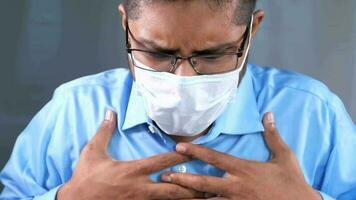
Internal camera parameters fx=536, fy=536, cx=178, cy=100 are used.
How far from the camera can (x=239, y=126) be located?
1629 millimetres

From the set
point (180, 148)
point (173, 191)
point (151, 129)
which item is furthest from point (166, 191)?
point (151, 129)

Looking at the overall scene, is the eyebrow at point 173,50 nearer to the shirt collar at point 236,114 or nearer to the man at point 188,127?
the man at point 188,127

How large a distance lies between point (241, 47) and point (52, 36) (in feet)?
2.85

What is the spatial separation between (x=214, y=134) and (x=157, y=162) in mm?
222

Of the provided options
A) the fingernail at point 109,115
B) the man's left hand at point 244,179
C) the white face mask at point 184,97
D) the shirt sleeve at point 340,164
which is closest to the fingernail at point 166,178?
the man's left hand at point 244,179

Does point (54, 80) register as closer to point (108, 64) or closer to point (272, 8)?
point (108, 64)

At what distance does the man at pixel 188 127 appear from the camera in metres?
1.39

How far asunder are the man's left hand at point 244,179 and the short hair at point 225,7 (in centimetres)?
37

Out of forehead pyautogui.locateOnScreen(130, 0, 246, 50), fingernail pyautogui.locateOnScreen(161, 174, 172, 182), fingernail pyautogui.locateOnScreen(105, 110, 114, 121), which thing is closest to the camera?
forehead pyautogui.locateOnScreen(130, 0, 246, 50)

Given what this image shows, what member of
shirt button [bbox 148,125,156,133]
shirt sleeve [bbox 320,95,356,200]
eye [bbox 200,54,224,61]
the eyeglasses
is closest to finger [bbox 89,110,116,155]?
shirt button [bbox 148,125,156,133]

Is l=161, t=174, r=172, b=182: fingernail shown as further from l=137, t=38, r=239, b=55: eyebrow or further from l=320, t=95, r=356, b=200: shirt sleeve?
l=320, t=95, r=356, b=200: shirt sleeve

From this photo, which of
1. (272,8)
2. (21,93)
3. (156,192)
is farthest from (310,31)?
(21,93)

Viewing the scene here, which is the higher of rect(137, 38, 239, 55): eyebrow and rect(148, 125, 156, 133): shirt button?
rect(137, 38, 239, 55): eyebrow

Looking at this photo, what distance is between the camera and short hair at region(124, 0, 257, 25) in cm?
140
